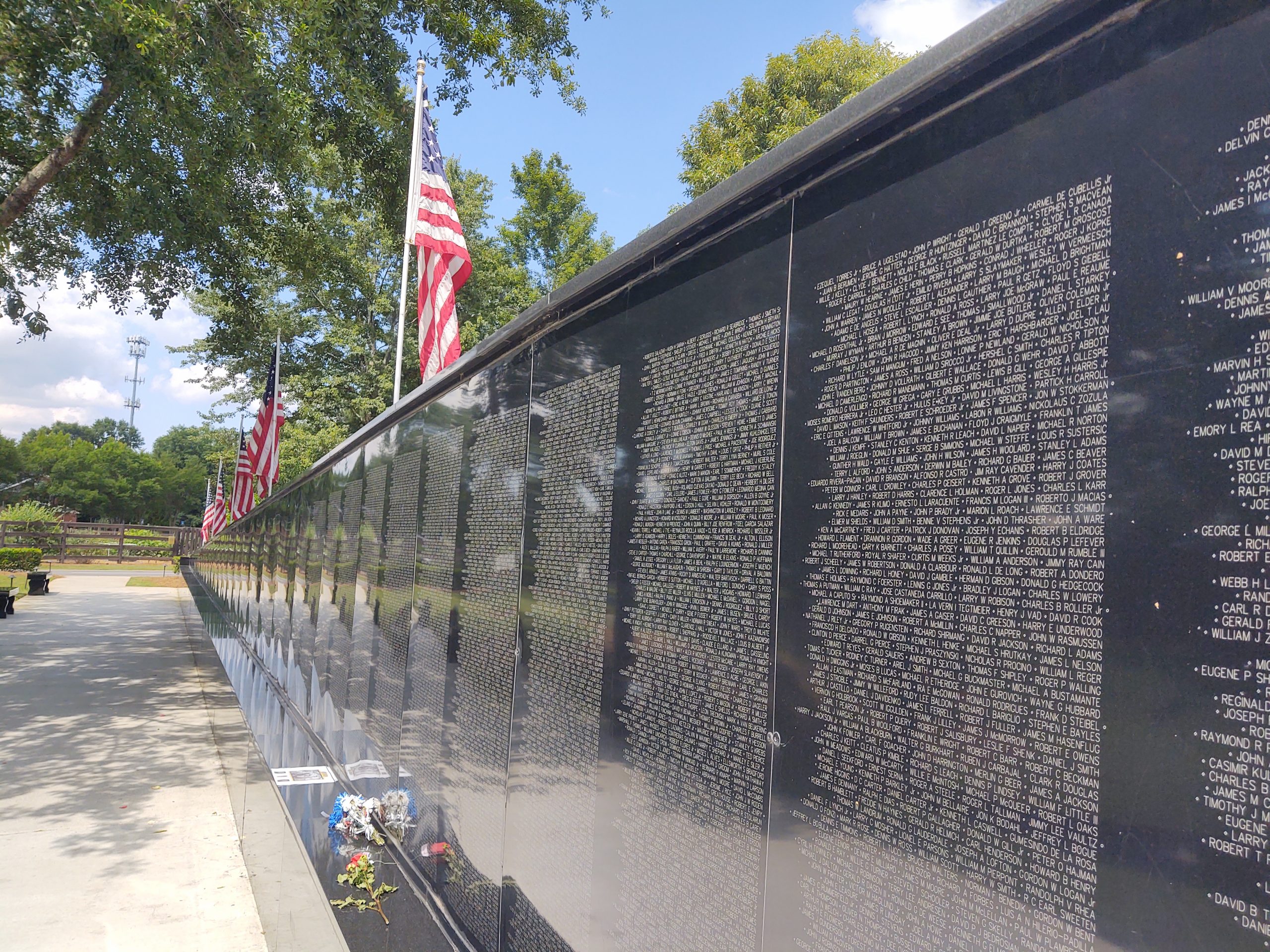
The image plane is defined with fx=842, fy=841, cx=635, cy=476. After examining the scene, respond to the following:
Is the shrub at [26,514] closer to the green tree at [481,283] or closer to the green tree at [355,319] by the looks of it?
the green tree at [355,319]

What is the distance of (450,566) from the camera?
4195 millimetres

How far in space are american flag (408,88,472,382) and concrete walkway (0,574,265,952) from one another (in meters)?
3.86

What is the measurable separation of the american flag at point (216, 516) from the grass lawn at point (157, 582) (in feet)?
7.37

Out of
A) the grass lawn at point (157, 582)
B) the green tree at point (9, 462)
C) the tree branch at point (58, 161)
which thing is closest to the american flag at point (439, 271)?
the tree branch at point (58, 161)

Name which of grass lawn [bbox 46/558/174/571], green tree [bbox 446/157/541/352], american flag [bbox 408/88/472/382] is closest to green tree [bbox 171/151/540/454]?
green tree [bbox 446/157/541/352]

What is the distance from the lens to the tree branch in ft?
33.0

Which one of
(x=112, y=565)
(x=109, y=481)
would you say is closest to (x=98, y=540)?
(x=112, y=565)

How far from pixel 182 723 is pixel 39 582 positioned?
21.0 m

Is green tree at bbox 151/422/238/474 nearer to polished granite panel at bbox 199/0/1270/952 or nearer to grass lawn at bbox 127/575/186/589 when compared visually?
grass lawn at bbox 127/575/186/589

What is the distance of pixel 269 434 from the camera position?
15664 millimetres

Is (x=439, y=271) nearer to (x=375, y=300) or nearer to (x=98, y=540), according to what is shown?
(x=375, y=300)

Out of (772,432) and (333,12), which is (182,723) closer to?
(333,12)

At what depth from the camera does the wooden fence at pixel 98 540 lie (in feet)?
139

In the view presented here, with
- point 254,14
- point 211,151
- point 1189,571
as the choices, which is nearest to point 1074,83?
point 1189,571
